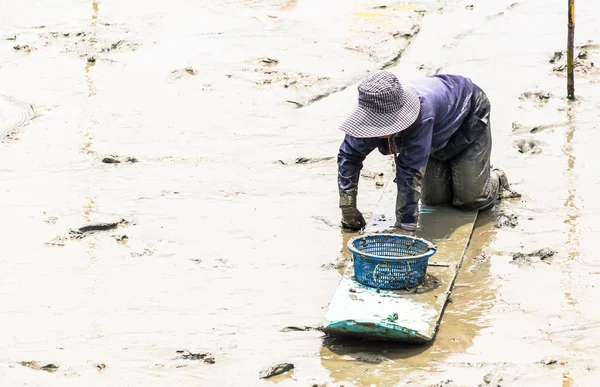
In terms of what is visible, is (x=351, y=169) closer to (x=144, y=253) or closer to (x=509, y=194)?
(x=144, y=253)

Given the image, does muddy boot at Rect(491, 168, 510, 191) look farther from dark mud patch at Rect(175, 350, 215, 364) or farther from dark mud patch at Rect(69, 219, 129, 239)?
dark mud patch at Rect(175, 350, 215, 364)

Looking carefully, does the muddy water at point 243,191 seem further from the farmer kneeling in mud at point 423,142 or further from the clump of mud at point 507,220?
the farmer kneeling in mud at point 423,142

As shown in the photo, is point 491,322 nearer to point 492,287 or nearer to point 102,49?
point 492,287

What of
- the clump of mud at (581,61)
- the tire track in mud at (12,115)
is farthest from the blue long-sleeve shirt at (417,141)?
the tire track in mud at (12,115)

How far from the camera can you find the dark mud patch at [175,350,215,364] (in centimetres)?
435

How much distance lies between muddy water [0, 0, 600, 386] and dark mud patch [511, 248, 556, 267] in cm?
6

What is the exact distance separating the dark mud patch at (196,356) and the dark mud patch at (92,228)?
1.72 meters

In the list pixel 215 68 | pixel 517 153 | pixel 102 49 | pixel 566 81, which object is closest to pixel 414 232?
pixel 517 153

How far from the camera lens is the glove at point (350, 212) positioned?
5.49m

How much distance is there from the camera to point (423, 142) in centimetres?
509

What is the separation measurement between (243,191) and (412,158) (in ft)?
6.16

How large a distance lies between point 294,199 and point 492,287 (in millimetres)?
1884

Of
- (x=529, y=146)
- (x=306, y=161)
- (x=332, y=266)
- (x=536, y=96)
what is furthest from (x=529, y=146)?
(x=332, y=266)

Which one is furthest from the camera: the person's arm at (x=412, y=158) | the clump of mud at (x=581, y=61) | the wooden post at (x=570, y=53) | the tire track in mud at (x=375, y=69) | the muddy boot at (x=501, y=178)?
the clump of mud at (x=581, y=61)
